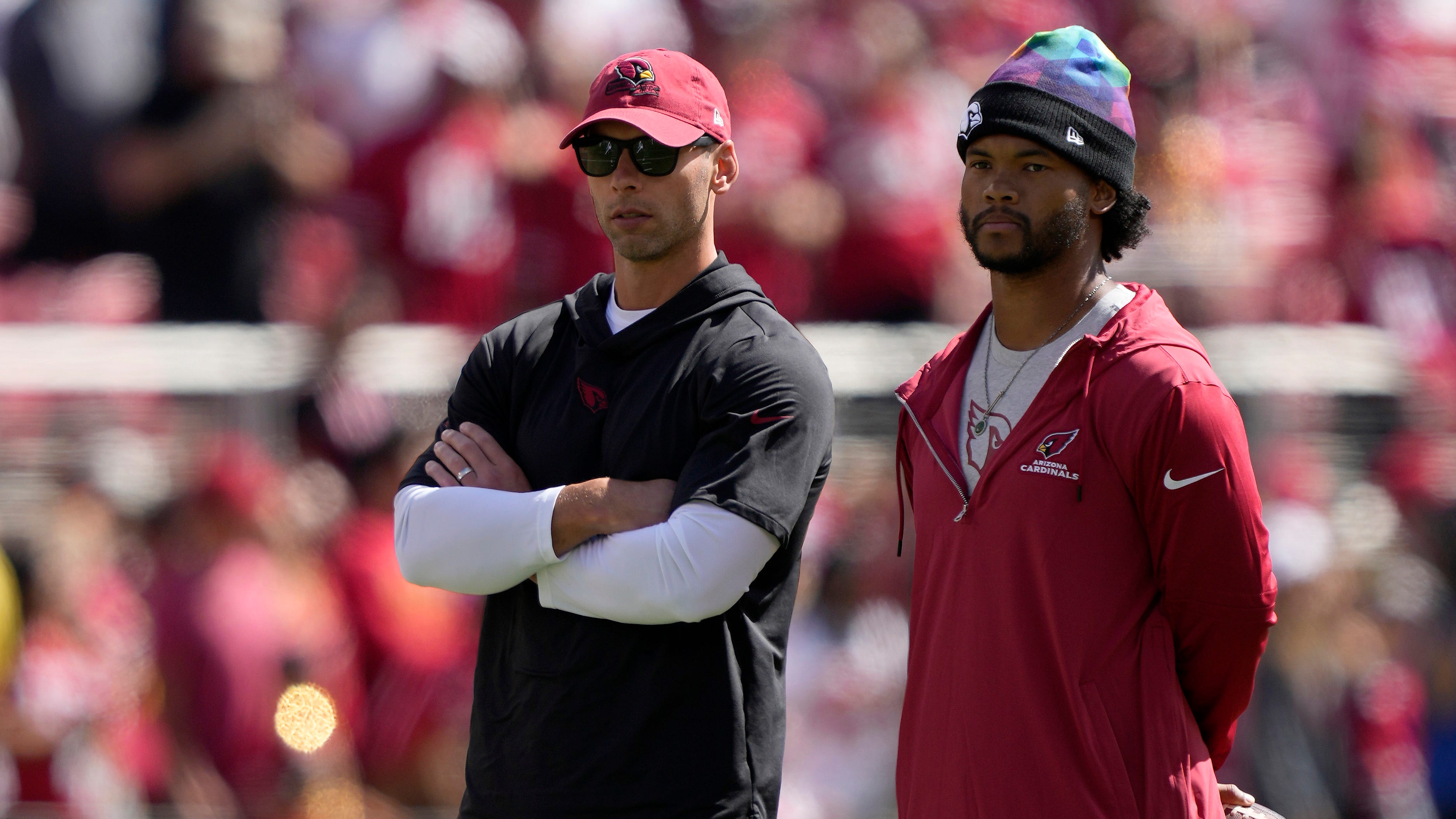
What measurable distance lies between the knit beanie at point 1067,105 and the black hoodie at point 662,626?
42cm

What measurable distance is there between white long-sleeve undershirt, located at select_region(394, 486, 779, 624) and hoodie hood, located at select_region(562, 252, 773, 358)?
0.74ft

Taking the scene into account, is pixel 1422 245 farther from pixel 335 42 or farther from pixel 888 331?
pixel 335 42

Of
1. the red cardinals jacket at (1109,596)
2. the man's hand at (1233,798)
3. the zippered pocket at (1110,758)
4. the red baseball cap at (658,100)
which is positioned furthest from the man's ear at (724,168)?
the man's hand at (1233,798)

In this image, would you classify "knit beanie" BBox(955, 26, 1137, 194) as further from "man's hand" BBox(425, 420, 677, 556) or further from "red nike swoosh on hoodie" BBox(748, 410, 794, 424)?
"man's hand" BBox(425, 420, 677, 556)

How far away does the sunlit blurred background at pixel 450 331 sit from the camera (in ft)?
11.7

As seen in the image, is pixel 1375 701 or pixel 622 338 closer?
pixel 622 338

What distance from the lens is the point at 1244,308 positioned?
3.94 meters

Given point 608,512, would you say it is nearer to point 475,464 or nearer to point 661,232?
point 475,464

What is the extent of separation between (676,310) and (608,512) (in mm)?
304

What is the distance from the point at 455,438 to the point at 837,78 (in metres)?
2.49

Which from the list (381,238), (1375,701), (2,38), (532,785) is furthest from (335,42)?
(1375,701)

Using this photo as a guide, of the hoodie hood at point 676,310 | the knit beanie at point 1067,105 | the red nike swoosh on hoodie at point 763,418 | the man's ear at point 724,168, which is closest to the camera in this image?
the knit beanie at point 1067,105

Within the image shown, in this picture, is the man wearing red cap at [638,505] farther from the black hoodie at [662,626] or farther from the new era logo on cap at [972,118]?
the new era logo on cap at [972,118]

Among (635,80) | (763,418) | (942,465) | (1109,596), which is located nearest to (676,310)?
(763,418)
